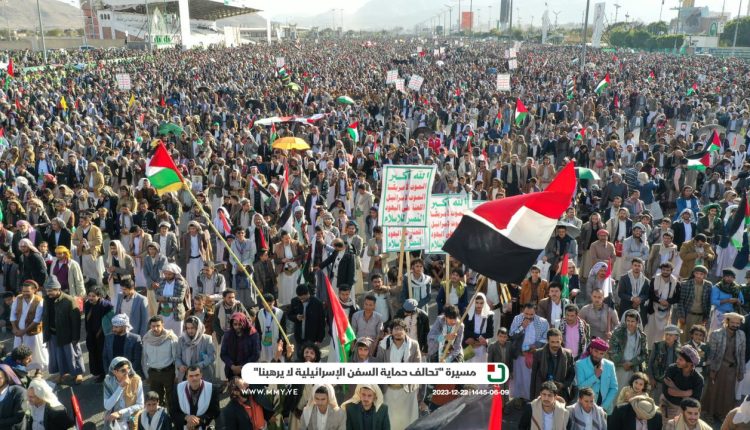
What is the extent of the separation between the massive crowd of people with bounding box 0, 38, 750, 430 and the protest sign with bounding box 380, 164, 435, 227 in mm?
534

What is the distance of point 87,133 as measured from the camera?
16.2 m

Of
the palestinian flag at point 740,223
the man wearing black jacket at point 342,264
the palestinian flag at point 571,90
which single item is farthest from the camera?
the palestinian flag at point 571,90

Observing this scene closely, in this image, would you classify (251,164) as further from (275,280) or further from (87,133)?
(275,280)

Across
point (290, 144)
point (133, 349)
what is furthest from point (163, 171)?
point (290, 144)

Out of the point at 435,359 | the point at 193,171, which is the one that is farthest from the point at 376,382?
the point at 193,171

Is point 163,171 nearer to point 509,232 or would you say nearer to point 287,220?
point 287,220

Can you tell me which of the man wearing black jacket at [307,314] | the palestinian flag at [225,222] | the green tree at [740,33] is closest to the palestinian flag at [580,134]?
the palestinian flag at [225,222]

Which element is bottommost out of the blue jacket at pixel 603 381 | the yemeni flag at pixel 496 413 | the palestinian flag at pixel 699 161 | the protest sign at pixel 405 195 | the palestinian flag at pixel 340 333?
the blue jacket at pixel 603 381

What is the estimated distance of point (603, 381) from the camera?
5504 mm

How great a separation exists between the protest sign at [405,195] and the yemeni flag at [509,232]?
6.81 ft

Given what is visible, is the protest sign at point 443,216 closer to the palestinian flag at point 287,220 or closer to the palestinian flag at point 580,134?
the palestinian flag at point 287,220

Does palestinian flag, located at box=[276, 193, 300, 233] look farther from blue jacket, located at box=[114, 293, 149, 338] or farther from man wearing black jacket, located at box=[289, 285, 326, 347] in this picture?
blue jacket, located at box=[114, 293, 149, 338]

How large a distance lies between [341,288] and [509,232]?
217 centimetres

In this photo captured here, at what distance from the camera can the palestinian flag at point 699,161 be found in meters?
12.7
